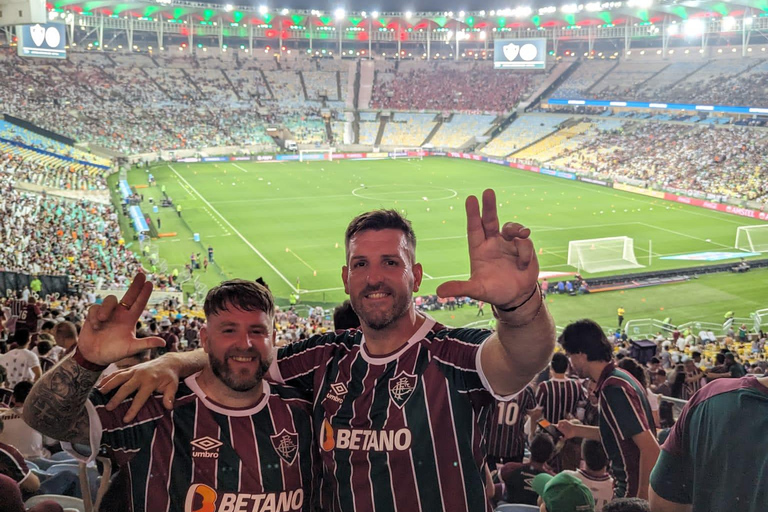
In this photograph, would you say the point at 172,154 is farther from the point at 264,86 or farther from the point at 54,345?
the point at 54,345

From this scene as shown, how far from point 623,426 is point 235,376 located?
2.80 m

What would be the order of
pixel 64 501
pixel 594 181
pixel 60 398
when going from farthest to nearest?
pixel 594 181 < pixel 64 501 < pixel 60 398

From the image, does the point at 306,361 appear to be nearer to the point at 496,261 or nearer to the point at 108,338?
the point at 108,338

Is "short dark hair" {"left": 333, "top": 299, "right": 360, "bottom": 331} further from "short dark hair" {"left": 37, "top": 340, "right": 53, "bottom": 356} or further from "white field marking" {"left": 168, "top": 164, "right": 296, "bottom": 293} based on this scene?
"white field marking" {"left": 168, "top": 164, "right": 296, "bottom": 293}

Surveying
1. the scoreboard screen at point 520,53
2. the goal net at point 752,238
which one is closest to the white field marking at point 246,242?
the goal net at point 752,238

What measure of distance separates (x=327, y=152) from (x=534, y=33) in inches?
1383

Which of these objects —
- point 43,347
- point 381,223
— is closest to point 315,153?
point 43,347

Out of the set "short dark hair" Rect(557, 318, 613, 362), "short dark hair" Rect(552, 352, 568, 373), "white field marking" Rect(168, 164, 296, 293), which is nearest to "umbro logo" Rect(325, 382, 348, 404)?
"short dark hair" Rect(557, 318, 613, 362)

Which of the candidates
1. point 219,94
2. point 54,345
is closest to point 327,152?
point 219,94

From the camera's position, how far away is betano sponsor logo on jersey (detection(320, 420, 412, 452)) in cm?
397

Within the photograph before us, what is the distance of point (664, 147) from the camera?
63.9 m

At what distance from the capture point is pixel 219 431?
4.20 m

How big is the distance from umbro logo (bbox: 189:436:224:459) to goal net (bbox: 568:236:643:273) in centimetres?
3097

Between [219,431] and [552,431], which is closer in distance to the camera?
[219,431]
